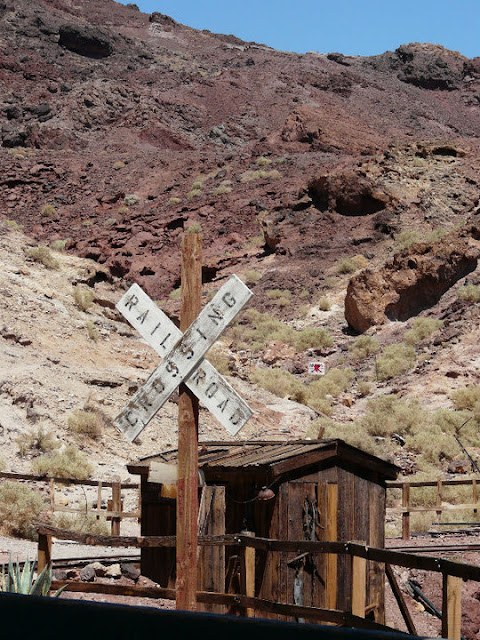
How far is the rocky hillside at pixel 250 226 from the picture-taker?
1027 inches

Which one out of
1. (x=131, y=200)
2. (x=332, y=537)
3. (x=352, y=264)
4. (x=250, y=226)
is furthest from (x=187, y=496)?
(x=131, y=200)

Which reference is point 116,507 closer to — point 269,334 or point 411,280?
point 411,280

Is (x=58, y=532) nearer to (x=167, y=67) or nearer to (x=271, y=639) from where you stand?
(x=271, y=639)

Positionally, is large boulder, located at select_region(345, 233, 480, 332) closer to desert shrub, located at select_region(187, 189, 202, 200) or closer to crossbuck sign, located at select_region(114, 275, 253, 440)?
desert shrub, located at select_region(187, 189, 202, 200)

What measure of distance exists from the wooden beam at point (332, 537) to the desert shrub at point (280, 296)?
31.7 meters

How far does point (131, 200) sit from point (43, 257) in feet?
75.2

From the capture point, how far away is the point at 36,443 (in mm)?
20562

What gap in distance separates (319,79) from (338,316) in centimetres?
5679

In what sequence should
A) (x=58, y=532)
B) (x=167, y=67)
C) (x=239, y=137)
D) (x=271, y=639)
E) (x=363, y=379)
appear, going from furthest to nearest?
(x=167, y=67) < (x=239, y=137) < (x=363, y=379) < (x=58, y=532) < (x=271, y=639)

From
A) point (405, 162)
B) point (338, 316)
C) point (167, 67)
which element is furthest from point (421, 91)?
point (338, 316)

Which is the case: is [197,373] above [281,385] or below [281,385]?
below

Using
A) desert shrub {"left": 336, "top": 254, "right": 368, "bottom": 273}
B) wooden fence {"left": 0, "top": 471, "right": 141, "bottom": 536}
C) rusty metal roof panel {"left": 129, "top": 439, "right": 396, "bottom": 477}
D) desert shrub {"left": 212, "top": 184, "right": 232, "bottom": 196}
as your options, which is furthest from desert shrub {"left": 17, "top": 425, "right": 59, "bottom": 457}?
desert shrub {"left": 212, "top": 184, "right": 232, "bottom": 196}

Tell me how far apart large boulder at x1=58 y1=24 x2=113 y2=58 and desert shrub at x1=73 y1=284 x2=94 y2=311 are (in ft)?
200

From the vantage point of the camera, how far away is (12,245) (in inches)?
1350
